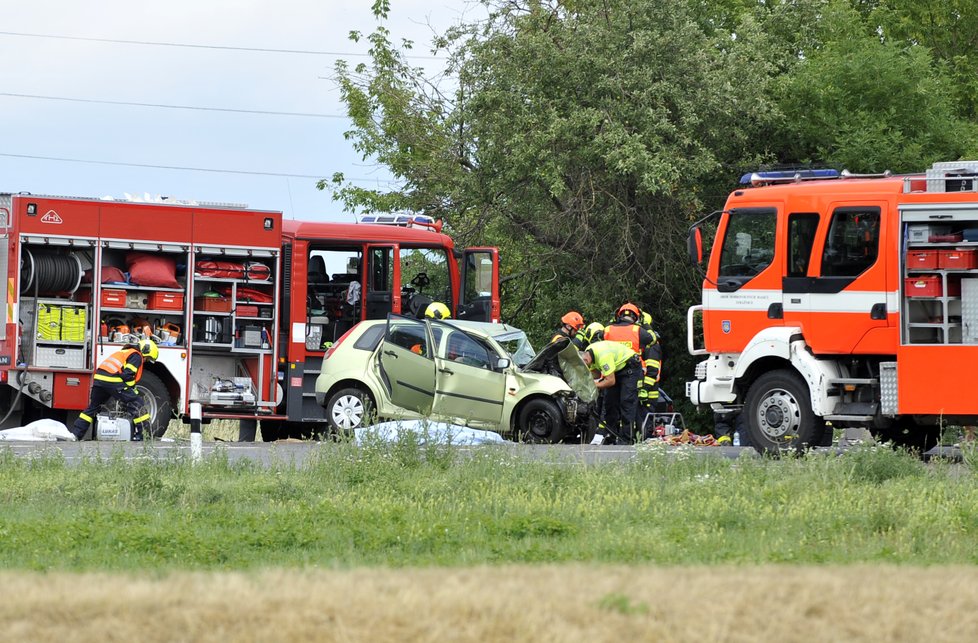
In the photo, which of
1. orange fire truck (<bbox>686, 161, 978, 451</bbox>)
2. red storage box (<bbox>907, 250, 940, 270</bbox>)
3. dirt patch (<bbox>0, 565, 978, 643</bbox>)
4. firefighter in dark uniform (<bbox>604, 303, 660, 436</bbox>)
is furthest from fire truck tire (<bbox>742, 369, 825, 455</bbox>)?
dirt patch (<bbox>0, 565, 978, 643</bbox>)

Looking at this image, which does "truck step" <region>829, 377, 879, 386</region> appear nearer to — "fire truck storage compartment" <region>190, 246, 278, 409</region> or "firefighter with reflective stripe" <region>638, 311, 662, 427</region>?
"firefighter with reflective stripe" <region>638, 311, 662, 427</region>

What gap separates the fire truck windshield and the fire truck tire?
1.13m

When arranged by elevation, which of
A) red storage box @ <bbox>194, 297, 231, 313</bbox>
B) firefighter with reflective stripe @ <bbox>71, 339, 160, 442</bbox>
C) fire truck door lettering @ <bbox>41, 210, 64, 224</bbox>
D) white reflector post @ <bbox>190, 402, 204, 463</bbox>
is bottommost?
white reflector post @ <bbox>190, 402, 204, 463</bbox>

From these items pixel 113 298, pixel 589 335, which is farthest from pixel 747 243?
pixel 113 298

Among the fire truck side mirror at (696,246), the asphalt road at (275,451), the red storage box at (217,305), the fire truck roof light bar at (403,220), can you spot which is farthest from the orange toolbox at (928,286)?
the red storage box at (217,305)

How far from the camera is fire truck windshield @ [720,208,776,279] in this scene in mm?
14469

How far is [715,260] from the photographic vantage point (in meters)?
14.9

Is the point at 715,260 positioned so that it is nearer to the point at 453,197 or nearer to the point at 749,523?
the point at 749,523

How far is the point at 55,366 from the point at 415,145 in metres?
11.3

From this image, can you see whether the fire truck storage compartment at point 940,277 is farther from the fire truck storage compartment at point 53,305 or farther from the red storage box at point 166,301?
the fire truck storage compartment at point 53,305

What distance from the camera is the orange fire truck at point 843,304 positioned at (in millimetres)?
13391

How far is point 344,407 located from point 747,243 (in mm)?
5764

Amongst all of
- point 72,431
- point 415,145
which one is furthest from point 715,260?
point 415,145

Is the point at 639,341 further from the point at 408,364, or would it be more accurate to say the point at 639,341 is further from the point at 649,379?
the point at 408,364
